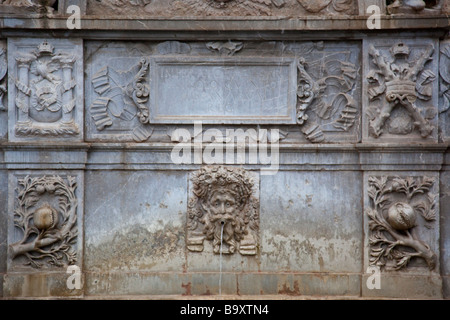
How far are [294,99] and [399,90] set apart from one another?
100 centimetres

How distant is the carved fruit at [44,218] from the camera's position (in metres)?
6.22

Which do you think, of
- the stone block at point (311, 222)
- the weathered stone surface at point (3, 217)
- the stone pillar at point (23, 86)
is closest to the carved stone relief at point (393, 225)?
the stone block at point (311, 222)

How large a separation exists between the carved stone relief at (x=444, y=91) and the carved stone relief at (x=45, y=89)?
349cm

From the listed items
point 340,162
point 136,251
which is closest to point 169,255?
point 136,251

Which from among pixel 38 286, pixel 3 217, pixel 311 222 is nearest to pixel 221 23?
pixel 311 222

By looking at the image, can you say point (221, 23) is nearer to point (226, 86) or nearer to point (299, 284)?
point (226, 86)

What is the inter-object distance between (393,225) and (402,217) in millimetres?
133

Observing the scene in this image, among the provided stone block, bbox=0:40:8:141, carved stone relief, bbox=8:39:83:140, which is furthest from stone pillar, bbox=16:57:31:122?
stone block, bbox=0:40:8:141

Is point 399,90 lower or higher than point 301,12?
lower

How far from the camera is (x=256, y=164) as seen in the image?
6.45m

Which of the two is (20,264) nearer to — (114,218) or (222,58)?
(114,218)

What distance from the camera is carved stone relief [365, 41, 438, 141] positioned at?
6352 millimetres

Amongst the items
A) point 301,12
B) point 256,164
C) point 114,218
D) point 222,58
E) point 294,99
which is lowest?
point 114,218

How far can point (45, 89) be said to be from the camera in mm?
6398
